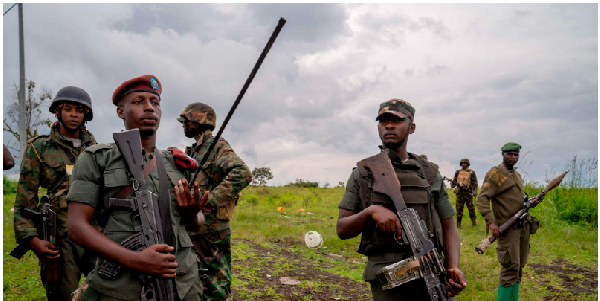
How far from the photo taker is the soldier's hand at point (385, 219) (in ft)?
7.60

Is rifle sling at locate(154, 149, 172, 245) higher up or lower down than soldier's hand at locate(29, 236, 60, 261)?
higher up

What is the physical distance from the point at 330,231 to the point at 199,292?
7.83m

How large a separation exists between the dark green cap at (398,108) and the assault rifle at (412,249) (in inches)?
14.5

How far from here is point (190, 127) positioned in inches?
162

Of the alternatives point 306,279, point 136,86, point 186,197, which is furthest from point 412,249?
point 306,279

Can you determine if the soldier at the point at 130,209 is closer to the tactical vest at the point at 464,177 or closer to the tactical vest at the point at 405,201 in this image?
the tactical vest at the point at 405,201

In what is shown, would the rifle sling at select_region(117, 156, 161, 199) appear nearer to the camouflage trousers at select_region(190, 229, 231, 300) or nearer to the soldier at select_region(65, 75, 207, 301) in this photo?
the soldier at select_region(65, 75, 207, 301)

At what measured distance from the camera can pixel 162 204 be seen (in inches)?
78.4

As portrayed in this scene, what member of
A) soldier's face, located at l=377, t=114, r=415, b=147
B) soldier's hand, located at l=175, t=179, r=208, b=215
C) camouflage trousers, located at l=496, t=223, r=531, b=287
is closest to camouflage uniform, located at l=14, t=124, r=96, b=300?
soldier's hand, located at l=175, t=179, r=208, b=215

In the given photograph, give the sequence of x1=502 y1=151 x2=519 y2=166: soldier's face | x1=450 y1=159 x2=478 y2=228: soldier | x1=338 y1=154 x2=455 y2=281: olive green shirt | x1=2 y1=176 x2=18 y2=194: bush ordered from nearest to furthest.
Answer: x1=338 y1=154 x2=455 y2=281: olive green shirt → x1=502 y1=151 x2=519 y2=166: soldier's face → x1=450 y1=159 x2=478 y2=228: soldier → x1=2 y1=176 x2=18 y2=194: bush

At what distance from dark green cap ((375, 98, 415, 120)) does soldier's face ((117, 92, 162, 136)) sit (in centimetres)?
145

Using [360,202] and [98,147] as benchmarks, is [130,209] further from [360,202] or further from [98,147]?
[360,202]

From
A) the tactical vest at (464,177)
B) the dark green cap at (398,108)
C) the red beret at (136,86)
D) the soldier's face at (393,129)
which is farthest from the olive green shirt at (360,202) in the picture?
the tactical vest at (464,177)

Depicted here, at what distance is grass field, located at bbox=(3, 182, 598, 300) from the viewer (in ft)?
17.8
